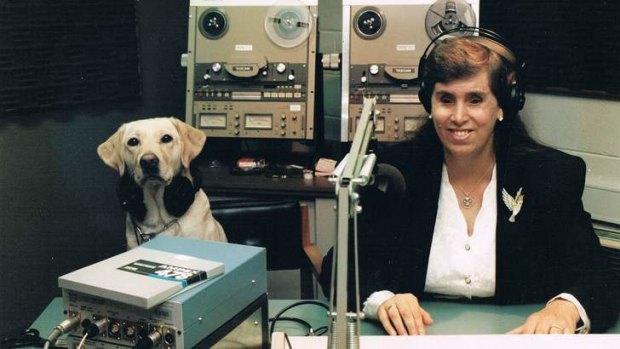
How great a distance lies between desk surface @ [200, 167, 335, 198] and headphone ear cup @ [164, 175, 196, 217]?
61 centimetres

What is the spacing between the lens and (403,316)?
1454 millimetres

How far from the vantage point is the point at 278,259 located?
2.31m

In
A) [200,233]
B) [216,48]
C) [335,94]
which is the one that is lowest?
[200,233]

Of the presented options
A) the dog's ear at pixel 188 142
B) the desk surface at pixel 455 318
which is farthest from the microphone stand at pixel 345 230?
the dog's ear at pixel 188 142

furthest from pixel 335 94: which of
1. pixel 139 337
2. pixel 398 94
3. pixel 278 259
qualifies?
pixel 139 337

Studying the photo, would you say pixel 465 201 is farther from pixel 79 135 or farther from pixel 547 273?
pixel 79 135

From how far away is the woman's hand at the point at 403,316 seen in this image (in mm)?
1432

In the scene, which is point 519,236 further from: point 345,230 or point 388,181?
point 345,230

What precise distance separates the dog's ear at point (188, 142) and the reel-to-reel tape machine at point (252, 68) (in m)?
0.78

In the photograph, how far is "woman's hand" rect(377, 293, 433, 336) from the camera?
1432 mm

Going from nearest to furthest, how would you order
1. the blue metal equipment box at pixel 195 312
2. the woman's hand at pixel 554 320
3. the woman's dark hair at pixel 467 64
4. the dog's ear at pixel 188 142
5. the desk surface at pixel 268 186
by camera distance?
the blue metal equipment box at pixel 195 312 < the woman's hand at pixel 554 320 < the woman's dark hair at pixel 467 64 < the dog's ear at pixel 188 142 < the desk surface at pixel 268 186

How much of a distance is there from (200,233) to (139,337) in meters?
0.93

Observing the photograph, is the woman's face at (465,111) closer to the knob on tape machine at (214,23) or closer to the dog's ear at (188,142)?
the dog's ear at (188,142)

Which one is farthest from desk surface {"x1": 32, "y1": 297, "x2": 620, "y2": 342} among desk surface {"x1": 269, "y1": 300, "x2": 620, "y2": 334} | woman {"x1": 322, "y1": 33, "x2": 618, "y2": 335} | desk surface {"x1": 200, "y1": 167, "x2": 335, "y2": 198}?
desk surface {"x1": 200, "y1": 167, "x2": 335, "y2": 198}
